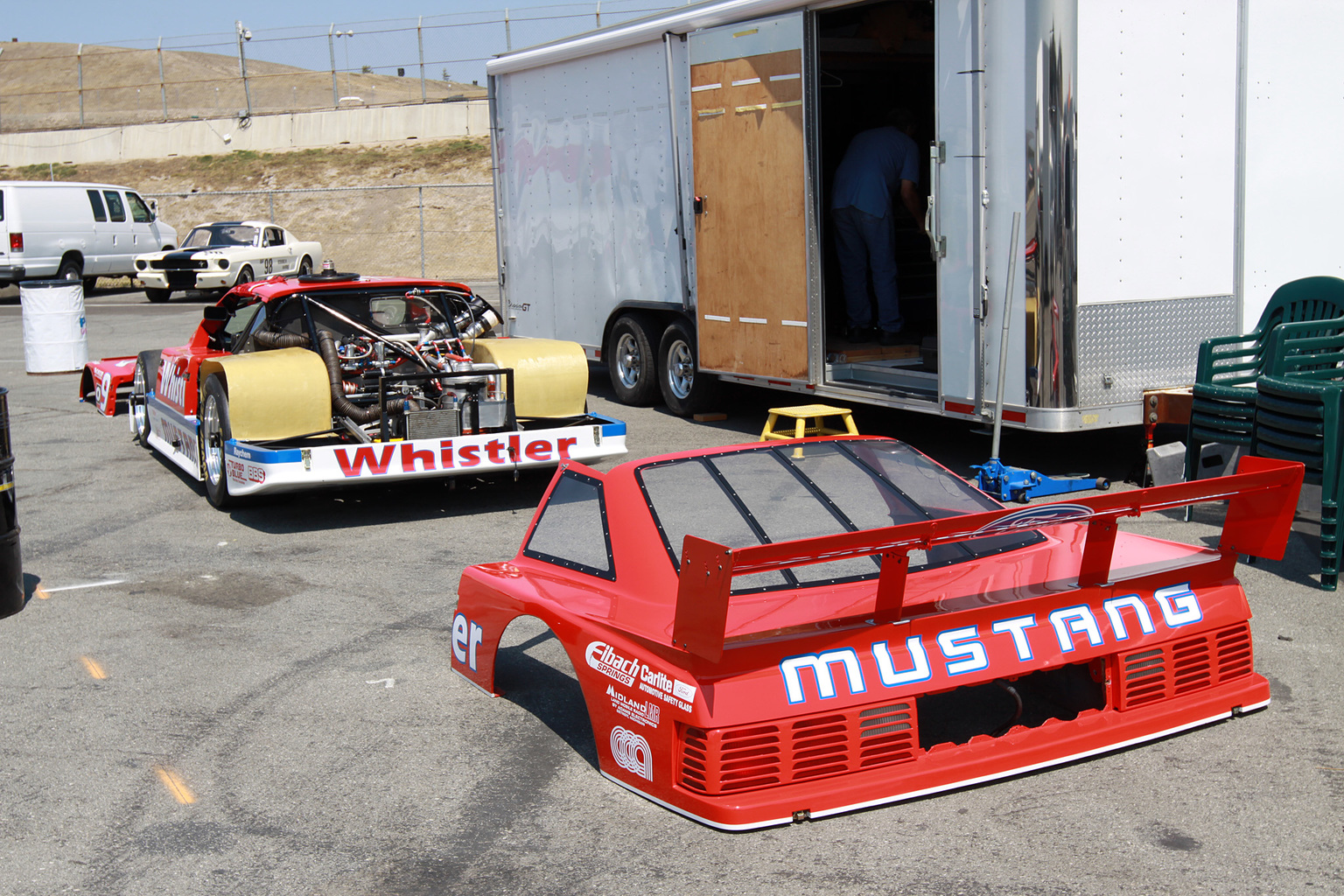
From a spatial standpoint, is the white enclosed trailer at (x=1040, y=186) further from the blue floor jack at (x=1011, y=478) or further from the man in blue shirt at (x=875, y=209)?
the man in blue shirt at (x=875, y=209)

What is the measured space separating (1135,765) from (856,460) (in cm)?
150

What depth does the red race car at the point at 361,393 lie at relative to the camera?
7598 millimetres

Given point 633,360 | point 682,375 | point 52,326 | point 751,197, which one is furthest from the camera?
point 52,326

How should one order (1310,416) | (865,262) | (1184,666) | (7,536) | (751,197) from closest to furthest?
(1184,666) < (7,536) < (1310,416) < (751,197) < (865,262)

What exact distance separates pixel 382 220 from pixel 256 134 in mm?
10936

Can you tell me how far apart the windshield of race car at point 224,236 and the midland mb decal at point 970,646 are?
25.0m

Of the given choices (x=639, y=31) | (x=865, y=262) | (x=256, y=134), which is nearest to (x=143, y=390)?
(x=639, y=31)

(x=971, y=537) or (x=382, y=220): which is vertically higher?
(x=382, y=220)

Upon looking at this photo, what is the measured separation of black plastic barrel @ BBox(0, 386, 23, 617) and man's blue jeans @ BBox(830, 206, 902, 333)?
6.40 meters

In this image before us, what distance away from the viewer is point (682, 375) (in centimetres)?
1155

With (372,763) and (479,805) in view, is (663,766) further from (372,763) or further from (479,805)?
(372,763)

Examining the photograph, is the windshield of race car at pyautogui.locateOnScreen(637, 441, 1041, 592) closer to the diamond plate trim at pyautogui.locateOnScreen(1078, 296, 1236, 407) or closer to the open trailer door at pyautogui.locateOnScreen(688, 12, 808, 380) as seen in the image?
the diamond plate trim at pyautogui.locateOnScreen(1078, 296, 1236, 407)

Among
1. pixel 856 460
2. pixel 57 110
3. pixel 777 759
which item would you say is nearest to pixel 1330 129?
pixel 856 460

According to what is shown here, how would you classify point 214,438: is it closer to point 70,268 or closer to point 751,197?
point 751,197
